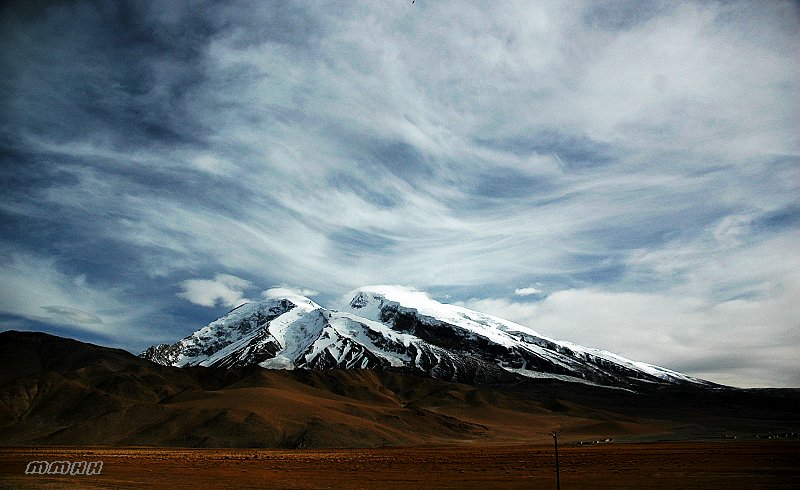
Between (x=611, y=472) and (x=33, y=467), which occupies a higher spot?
(x=611, y=472)

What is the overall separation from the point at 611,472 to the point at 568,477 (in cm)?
704

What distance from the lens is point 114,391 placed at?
199 metres

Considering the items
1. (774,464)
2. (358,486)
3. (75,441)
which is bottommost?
(75,441)

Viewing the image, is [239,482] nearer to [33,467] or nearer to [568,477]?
[568,477]

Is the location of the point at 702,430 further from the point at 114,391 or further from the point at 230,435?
the point at 114,391

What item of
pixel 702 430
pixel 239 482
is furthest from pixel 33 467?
pixel 702 430

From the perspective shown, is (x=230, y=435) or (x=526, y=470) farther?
(x=230, y=435)

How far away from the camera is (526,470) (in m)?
62.9

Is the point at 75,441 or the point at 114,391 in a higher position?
the point at 114,391

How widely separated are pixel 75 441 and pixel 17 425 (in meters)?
51.0

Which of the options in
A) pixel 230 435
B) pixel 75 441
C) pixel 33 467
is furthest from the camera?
pixel 75 441

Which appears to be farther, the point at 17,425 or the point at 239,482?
the point at 17,425

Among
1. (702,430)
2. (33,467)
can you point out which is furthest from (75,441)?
(702,430)

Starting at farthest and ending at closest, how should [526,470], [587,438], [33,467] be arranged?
[587,438]
[33,467]
[526,470]
